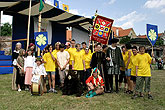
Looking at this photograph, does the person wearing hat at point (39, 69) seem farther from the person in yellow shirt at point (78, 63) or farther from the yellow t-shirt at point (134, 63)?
the yellow t-shirt at point (134, 63)

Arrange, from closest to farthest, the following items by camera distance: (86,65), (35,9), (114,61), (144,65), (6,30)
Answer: (144,65)
(114,61)
(86,65)
(35,9)
(6,30)

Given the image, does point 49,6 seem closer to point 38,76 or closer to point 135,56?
point 38,76

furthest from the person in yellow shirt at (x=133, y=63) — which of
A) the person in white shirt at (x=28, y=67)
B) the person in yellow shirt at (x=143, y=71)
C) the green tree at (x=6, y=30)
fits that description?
the green tree at (x=6, y=30)

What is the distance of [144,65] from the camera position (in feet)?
15.7

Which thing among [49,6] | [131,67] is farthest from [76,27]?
[131,67]

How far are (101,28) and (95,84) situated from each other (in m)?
2.00

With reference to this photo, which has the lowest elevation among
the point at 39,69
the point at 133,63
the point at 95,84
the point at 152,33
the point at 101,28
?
the point at 95,84

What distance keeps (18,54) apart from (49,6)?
3.96m

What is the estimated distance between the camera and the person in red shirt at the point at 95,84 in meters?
5.08

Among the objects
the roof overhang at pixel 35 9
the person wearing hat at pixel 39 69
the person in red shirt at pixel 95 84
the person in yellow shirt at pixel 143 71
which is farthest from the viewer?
the roof overhang at pixel 35 9

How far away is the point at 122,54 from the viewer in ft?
19.5

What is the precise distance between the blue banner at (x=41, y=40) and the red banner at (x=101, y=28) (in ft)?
5.66

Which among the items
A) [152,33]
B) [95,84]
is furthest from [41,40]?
[152,33]

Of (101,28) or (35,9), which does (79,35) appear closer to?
(35,9)
